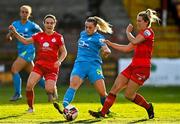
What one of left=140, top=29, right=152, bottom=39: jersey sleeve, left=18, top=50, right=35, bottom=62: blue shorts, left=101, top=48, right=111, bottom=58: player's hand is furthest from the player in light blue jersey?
left=18, top=50, right=35, bottom=62: blue shorts

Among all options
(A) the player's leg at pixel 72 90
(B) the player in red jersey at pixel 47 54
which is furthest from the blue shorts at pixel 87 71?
(B) the player in red jersey at pixel 47 54

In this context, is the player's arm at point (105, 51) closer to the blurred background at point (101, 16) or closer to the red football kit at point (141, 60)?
the red football kit at point (141, 60)

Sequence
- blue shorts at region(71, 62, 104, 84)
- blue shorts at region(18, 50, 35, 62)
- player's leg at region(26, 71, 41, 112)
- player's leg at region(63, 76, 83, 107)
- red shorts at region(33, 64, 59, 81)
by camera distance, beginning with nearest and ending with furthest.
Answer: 1. player's leg at region(63, 76, 83, 107)
2. blue shorts at region(71, 62, 104, 84)
3. player's leg at region(26, 71, 41, 112)
4. red shorts at region(33, 64, 59, 81)
5. blue shorts at region(18, 50, 35, 62)

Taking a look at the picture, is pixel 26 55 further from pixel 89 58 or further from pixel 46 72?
pixel 89 58

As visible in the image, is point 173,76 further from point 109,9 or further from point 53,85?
point 53,85

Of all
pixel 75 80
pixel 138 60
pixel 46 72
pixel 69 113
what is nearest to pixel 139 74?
pixel 138 60

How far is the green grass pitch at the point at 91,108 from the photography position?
40.5 ft

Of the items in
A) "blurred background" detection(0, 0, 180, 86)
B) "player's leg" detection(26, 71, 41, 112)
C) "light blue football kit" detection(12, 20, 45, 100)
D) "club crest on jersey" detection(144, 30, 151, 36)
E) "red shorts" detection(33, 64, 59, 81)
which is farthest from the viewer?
"blurred background" detection(0, 0, 180, 86)

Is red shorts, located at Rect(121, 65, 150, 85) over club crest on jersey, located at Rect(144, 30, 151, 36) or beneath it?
beneath

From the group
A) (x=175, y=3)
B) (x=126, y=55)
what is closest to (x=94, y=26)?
(x=126, y=55)

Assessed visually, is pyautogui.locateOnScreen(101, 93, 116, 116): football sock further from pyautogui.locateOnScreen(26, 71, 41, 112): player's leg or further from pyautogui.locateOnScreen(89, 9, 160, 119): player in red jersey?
pyautogui.locateOnScreen(26, 71, 41, 112): player's leg

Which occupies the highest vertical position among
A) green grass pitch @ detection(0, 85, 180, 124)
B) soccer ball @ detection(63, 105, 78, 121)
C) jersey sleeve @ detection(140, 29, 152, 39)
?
jersey sleeve @ detection(140, 29, 152, 39)

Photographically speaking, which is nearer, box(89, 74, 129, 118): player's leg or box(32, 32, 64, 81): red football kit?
box(89, 74, 129, 118): player's leg

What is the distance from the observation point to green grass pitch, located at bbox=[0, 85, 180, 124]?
12.3m
